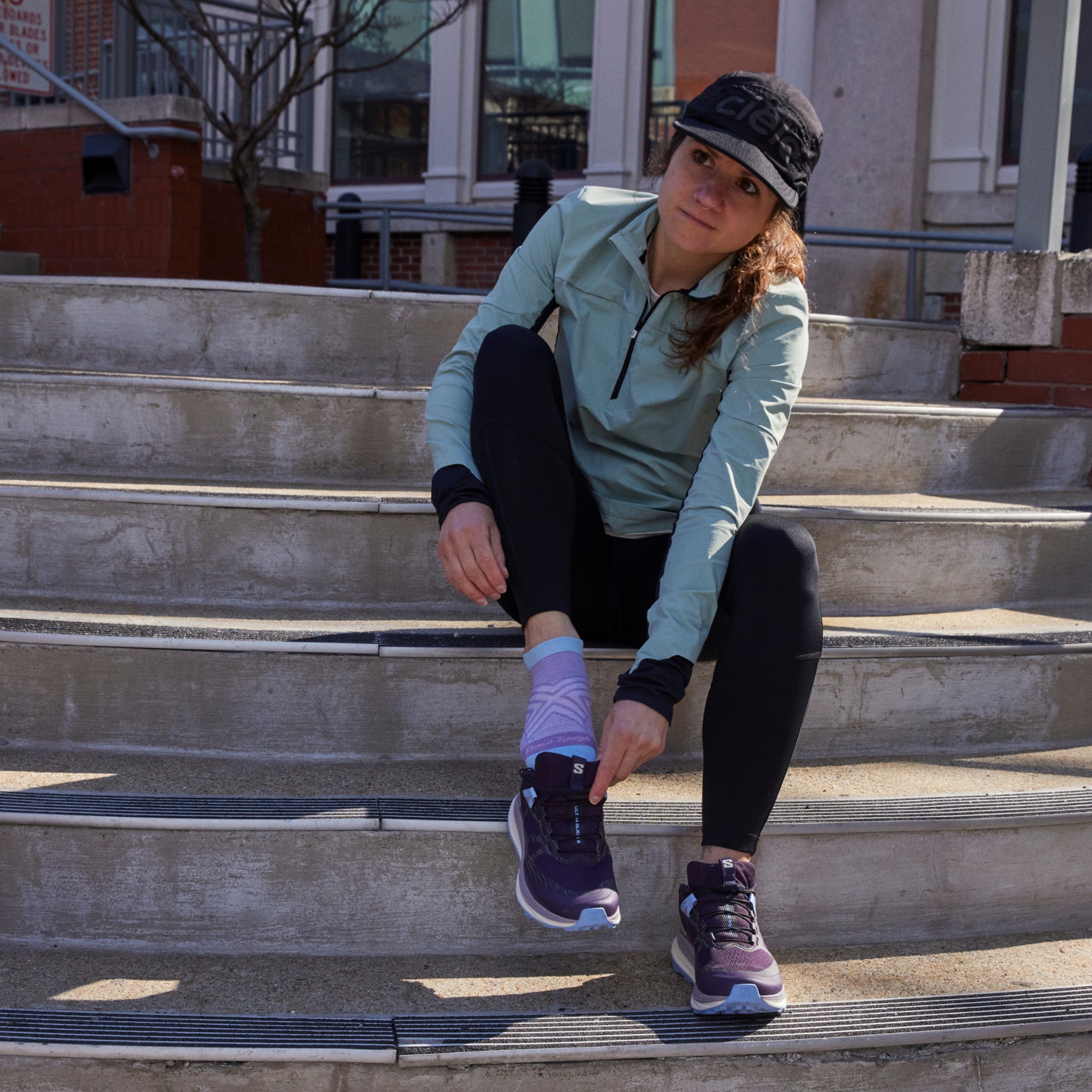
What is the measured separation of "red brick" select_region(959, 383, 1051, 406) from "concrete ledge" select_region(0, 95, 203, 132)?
3.42 m

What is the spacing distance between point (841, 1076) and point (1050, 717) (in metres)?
1.08

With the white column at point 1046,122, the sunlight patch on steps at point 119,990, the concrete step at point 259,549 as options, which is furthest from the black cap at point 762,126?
the white column at point 1046,122

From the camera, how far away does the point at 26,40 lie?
5855 millimetres

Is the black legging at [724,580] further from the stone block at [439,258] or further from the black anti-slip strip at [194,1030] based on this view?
the stone block at [439,258]

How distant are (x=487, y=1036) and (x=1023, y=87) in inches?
270

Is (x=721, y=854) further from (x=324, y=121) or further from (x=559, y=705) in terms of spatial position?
(x=324, y=121)

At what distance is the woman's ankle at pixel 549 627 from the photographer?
188 centimetres

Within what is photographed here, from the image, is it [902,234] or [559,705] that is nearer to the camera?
[559,705]

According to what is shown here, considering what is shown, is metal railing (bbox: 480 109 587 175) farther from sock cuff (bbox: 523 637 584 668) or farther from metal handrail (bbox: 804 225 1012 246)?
sock cuff (bbox: 523 637 584 668)

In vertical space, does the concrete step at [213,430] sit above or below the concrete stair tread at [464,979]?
above

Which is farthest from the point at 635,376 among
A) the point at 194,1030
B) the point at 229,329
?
the point at 229,329

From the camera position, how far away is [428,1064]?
1.65 m

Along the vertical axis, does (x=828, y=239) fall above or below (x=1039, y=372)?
above

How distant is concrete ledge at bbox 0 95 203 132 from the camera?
16.7 ft
